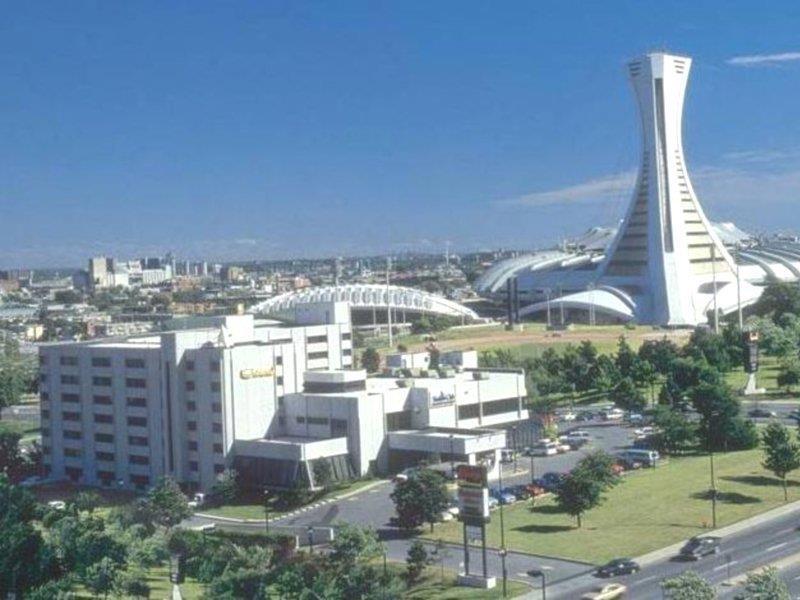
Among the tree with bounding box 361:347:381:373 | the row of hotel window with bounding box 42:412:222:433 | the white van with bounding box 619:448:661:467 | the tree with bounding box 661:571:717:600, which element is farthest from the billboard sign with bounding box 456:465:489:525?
the tree with bounding box 361:347:381:373

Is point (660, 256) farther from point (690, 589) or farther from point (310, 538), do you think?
point (690, 589)

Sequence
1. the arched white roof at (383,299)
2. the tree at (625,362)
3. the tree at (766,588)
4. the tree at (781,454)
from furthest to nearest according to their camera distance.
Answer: the arched white roof at (383,299)
the tree at (625,362)
the tree at (781,454)
the tree at (766,588)

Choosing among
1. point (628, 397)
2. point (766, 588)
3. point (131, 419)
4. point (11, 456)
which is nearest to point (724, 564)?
point (766, 588)

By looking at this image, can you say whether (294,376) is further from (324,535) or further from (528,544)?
(528,544)

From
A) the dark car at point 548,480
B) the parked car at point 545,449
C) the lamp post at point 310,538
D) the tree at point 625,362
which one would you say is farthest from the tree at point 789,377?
the lamp post at point 310,538

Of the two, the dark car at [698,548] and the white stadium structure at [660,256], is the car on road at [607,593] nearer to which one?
the dark car at [698,548]

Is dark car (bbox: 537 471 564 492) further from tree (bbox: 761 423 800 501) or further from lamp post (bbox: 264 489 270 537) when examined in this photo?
lamp post (bbox: 264 489 270 537)
